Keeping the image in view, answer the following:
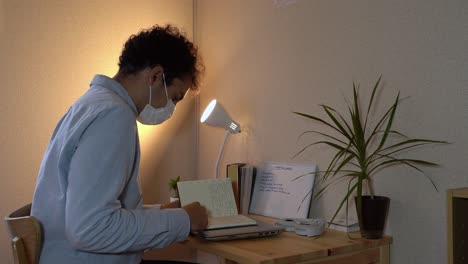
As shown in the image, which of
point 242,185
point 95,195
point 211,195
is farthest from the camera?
point 242,185

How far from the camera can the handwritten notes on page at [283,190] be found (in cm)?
193

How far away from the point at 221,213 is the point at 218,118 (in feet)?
1.61

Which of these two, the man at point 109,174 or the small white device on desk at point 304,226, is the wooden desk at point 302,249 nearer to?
the small white device on desk at point 304,226

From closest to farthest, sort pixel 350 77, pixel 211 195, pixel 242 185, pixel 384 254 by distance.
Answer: pixel 384 254, pixel 350 77, pixel 211 195, pixel 242 185

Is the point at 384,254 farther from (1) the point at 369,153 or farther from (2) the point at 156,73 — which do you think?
(2) the point at 156,73

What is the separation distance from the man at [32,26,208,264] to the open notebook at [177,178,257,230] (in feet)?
1.04

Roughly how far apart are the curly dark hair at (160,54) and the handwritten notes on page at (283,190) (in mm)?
643

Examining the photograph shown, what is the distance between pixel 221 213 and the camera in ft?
6.30

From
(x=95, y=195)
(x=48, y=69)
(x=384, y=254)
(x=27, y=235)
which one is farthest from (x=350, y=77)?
(x=48, y=69)

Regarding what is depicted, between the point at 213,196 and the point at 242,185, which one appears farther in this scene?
the point at 242,185

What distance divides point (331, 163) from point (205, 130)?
3.30ft

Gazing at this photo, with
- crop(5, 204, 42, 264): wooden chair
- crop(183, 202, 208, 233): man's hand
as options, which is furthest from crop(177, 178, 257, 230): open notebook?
crop(5, 204, 42, 264): wooden chair

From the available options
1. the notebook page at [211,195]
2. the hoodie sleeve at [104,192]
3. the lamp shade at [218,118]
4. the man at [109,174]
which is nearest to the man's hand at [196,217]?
the man at [109,174]

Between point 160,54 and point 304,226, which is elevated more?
point 160,54
